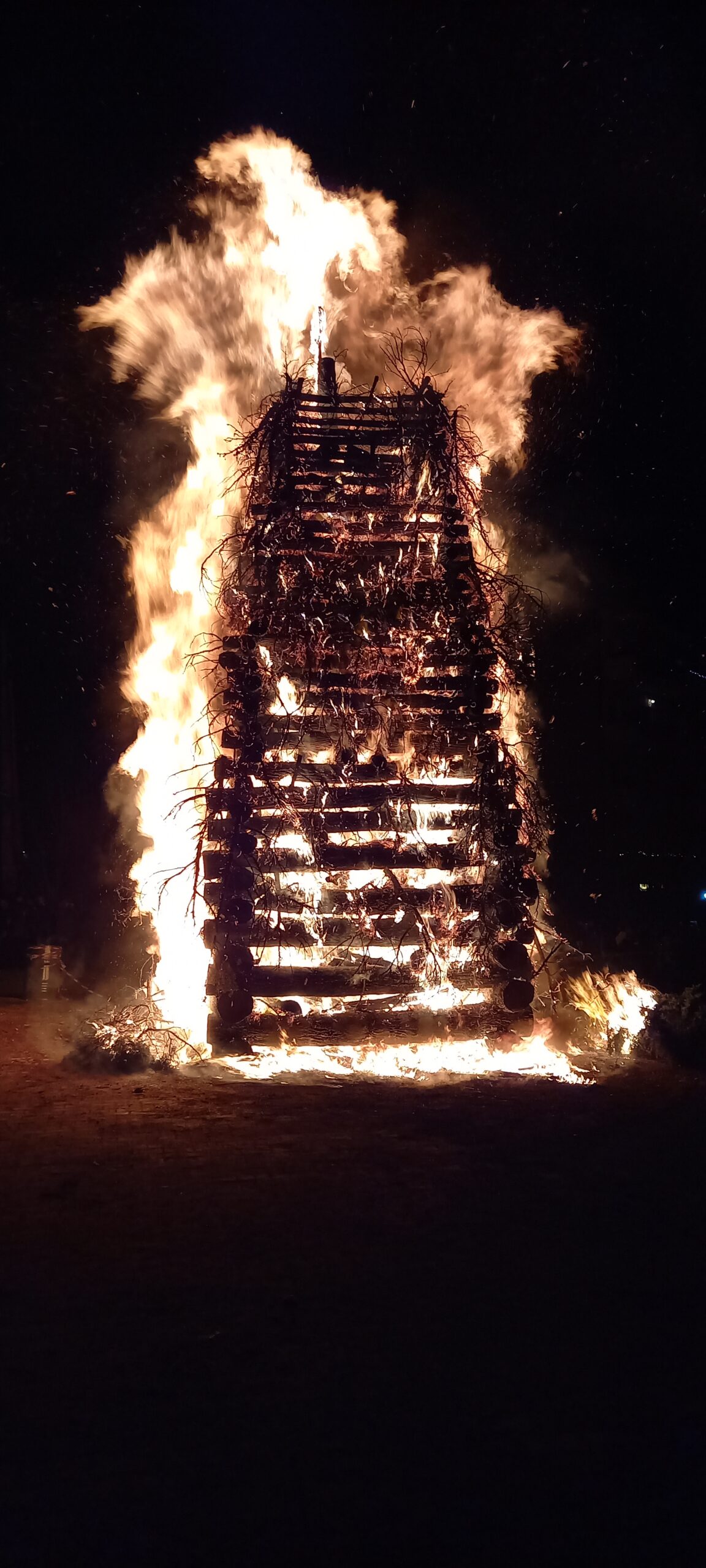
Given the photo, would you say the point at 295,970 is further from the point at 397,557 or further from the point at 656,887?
the point at 656,887

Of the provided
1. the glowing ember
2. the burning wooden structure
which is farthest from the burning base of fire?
the burning wooden structure

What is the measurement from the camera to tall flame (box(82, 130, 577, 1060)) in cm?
1147

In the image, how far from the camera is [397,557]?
1077cm

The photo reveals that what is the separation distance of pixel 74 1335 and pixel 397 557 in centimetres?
806

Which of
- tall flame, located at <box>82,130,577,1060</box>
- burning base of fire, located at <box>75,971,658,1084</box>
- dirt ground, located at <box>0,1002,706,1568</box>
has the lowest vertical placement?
dirt ground, located at <box>0,1002,706,1568</box>

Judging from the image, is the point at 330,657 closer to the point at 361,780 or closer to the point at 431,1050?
the point at 361,780

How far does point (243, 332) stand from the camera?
12234 mm

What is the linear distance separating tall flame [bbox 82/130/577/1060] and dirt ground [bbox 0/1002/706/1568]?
5.64 metres

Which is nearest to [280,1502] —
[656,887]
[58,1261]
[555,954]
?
[58,1261]

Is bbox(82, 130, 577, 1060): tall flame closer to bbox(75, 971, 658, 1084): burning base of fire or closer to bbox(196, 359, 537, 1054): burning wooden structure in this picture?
bbox(196, 359, 537, 1054): burning wooden structure

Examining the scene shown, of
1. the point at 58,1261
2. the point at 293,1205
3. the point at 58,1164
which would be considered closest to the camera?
the point at 58,1261

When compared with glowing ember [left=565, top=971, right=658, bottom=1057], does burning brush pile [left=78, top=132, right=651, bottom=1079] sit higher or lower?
higher

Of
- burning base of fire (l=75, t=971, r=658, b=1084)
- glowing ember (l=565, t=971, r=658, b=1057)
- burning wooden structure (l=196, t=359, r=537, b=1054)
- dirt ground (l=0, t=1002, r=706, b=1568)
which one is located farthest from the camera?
glowing ember (l=565, t=971, r=658, b=1057)

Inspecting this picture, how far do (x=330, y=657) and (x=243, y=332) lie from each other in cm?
435
